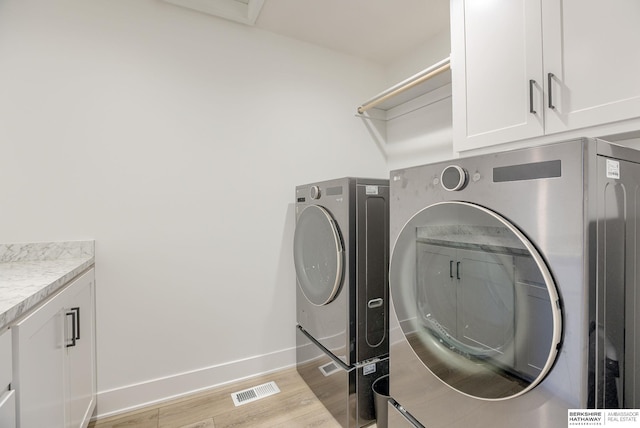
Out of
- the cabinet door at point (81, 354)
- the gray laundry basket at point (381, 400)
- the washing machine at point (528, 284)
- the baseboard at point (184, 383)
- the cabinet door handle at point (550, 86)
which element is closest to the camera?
the washing machine at point (528, 284)

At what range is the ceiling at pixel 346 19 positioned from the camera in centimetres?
185

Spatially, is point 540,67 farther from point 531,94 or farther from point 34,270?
point 34,270

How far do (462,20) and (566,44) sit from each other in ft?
1.77

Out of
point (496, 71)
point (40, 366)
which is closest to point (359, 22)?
point (496, 71)

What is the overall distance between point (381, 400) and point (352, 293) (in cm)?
55

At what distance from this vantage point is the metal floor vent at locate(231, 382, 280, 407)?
181 centimetres

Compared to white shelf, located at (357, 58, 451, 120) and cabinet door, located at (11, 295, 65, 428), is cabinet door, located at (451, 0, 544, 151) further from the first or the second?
cabinet door, located at (11, 295, 65, 428)

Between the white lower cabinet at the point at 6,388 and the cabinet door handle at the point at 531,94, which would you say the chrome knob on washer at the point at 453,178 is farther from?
the white lower cabinet at the point at 6,388

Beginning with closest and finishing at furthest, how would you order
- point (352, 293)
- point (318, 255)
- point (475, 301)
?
point (475, 301) < point (352, 293) < point (318, 255)

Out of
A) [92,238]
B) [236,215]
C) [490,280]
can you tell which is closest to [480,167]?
[490,280]

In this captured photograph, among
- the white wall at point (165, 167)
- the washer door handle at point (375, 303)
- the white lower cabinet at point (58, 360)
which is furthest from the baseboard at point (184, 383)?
the washer door handle at point (375, 303)

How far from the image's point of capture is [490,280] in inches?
34.0

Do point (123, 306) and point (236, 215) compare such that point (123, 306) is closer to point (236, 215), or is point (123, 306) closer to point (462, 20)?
point (236, 215)

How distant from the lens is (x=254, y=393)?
1873 mm
